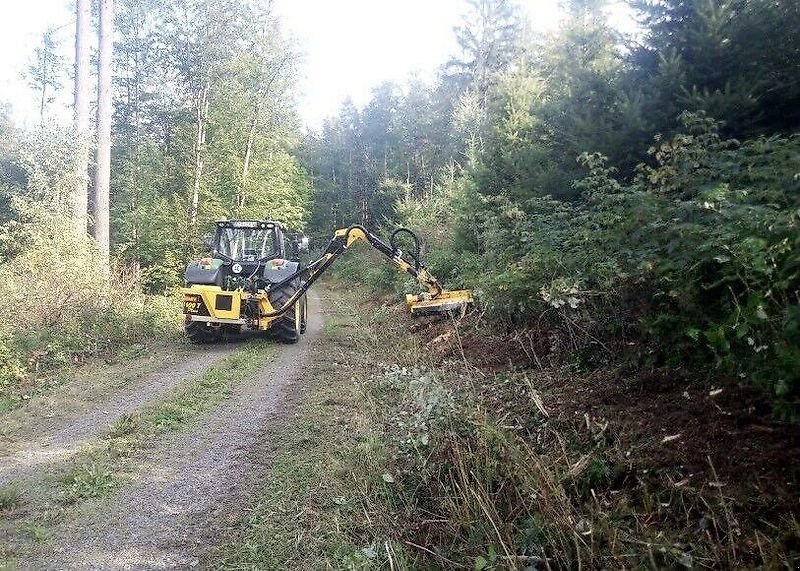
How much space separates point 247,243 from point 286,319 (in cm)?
214

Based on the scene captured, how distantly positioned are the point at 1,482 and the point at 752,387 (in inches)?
206

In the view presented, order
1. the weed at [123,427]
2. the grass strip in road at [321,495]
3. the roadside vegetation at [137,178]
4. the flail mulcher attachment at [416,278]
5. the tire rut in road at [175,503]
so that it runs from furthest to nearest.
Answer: the roadside vegetation at [137,178], the flail mulcher attachment at [416,278], the weed at [123,427], the tire rut in road at [175,503], the grass strip in road at [321,495]

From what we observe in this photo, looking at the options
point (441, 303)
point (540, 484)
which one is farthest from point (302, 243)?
point (540, 484)

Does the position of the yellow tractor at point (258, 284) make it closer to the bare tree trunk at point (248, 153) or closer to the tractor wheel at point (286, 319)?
the tractor wheel at point (286, 319)

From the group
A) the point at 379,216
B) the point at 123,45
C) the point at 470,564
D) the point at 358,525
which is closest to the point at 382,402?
the point at 358,525

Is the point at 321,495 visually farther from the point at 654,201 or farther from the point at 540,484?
the point at 654,201

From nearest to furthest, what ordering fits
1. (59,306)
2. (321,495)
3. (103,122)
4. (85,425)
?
(321,495), (85,425), (59,306), (103,122)

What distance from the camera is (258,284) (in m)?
9.93

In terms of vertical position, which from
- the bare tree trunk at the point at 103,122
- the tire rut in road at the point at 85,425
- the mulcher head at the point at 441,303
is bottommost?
the tire rut in road at the point at 85,425

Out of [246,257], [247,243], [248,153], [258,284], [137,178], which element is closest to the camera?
[258,284]

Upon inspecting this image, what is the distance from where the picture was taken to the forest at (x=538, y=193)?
3324 mm

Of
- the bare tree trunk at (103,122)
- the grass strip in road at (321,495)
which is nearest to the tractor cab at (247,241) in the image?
the bare tree trunk at (103,122)

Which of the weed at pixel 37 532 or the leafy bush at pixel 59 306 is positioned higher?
the leafy bush at pixel 59 306

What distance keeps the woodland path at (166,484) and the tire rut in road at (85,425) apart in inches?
0.5
